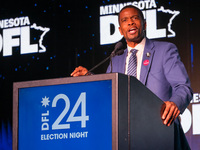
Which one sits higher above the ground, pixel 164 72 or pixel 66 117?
pixel 164 72

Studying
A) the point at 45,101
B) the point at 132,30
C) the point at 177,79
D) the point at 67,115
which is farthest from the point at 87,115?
the point at 132,30

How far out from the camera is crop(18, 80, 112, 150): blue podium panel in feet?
5.46

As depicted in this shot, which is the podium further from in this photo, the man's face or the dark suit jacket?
the man's face

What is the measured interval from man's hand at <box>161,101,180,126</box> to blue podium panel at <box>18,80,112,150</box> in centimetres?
31

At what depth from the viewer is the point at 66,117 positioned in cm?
172

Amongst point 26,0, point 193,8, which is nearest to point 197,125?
point 193,8

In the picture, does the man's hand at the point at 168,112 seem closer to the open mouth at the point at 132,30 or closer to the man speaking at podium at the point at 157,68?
the man speaking at podium at the point at 157,68

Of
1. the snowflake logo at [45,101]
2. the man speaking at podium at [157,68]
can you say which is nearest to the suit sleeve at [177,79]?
the man speaking at podium at [157,68]

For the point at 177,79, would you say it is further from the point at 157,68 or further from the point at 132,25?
the point at 132,25

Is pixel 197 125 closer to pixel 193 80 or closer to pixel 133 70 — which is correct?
pixel 193 80

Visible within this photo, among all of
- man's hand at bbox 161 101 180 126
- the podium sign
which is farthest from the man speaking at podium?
the podium sign

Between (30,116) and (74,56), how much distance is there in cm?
295

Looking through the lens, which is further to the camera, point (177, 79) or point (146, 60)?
point (146, 60)

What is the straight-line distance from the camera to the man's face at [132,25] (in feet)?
8.20
